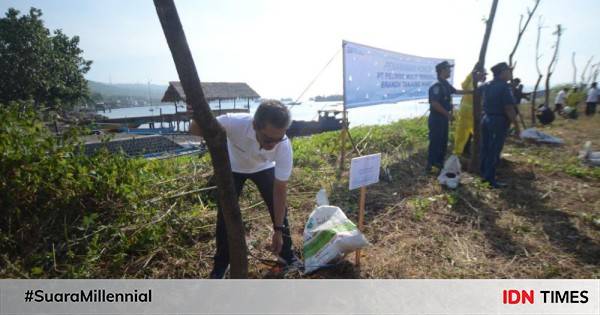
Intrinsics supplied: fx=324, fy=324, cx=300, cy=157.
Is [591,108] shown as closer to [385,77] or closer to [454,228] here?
[385,77]

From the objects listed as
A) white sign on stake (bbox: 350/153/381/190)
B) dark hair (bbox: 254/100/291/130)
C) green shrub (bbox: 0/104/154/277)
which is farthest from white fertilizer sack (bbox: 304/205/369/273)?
green shrub (bbox: 0/104/154/277)

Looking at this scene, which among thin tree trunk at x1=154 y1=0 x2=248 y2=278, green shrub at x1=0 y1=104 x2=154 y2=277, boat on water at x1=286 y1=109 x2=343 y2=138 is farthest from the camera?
boat on water at x1=286 y1=109 x2=343 y2=138

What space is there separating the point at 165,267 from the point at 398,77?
20.4 ft

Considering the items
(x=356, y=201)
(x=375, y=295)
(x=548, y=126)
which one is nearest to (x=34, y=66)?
(x=356, y=201)

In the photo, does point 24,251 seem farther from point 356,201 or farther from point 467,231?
point 467,231

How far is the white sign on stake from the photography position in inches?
101

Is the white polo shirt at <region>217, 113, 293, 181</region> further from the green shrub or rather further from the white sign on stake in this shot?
the green shrub

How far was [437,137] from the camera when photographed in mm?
5203

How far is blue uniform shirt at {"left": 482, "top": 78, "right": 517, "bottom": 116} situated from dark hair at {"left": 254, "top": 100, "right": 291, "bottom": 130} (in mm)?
3742

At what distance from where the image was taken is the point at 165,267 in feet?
8.55

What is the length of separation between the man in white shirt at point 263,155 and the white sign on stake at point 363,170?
0.60 meters

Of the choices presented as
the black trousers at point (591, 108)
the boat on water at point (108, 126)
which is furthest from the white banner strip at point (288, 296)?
the black trousers at point (591, 108)

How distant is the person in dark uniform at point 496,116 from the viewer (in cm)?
435

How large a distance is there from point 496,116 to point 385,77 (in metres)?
2.58
